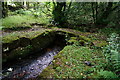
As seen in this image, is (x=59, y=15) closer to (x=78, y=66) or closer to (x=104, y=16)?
(x=104, y=16)

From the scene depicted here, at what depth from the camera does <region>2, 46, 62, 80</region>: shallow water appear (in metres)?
4.50

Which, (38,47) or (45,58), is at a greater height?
(38,47)

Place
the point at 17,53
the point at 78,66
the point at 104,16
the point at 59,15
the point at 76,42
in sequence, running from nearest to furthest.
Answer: the point at 78,66 < the point at 17,53 < the point at 76,42 < the point at 104,16 < the point at 59,15

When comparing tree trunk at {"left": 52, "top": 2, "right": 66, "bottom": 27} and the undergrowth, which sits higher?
tree trunk at {"left": 52, "top": 2, "right": 66, "bottom": 27}

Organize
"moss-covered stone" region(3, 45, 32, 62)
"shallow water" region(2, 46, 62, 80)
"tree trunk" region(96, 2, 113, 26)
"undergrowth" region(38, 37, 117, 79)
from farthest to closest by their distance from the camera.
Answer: "tree trunk" region(96, 2, 113, 26)
"moss-covered stone" region(3, 45, 32, 62)
"shallow water" region(2, 46, 62, 80)
"undergrowth" region(38, 37, 117, 79)

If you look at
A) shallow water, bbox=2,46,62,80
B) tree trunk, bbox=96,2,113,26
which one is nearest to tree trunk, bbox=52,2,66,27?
tree trunk, bbox=96,2,113,26

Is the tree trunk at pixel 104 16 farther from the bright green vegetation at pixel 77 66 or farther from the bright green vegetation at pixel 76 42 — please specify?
the bright green vegetation at pixel 77 66

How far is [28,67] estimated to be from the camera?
16.8 ft

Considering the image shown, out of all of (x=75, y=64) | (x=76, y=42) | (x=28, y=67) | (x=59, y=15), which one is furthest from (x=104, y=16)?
(x=28, y=67)

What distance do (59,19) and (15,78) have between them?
737cm

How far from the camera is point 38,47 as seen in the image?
21.7 feet

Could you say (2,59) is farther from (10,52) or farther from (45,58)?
(45,58)

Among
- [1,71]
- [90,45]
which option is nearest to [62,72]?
[1,71]

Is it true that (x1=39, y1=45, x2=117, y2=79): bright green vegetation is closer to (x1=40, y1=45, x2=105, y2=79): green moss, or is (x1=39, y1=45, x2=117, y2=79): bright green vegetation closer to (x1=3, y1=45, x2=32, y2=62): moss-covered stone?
(x1=40, y1=45, x2=105, y2=79): green moss
